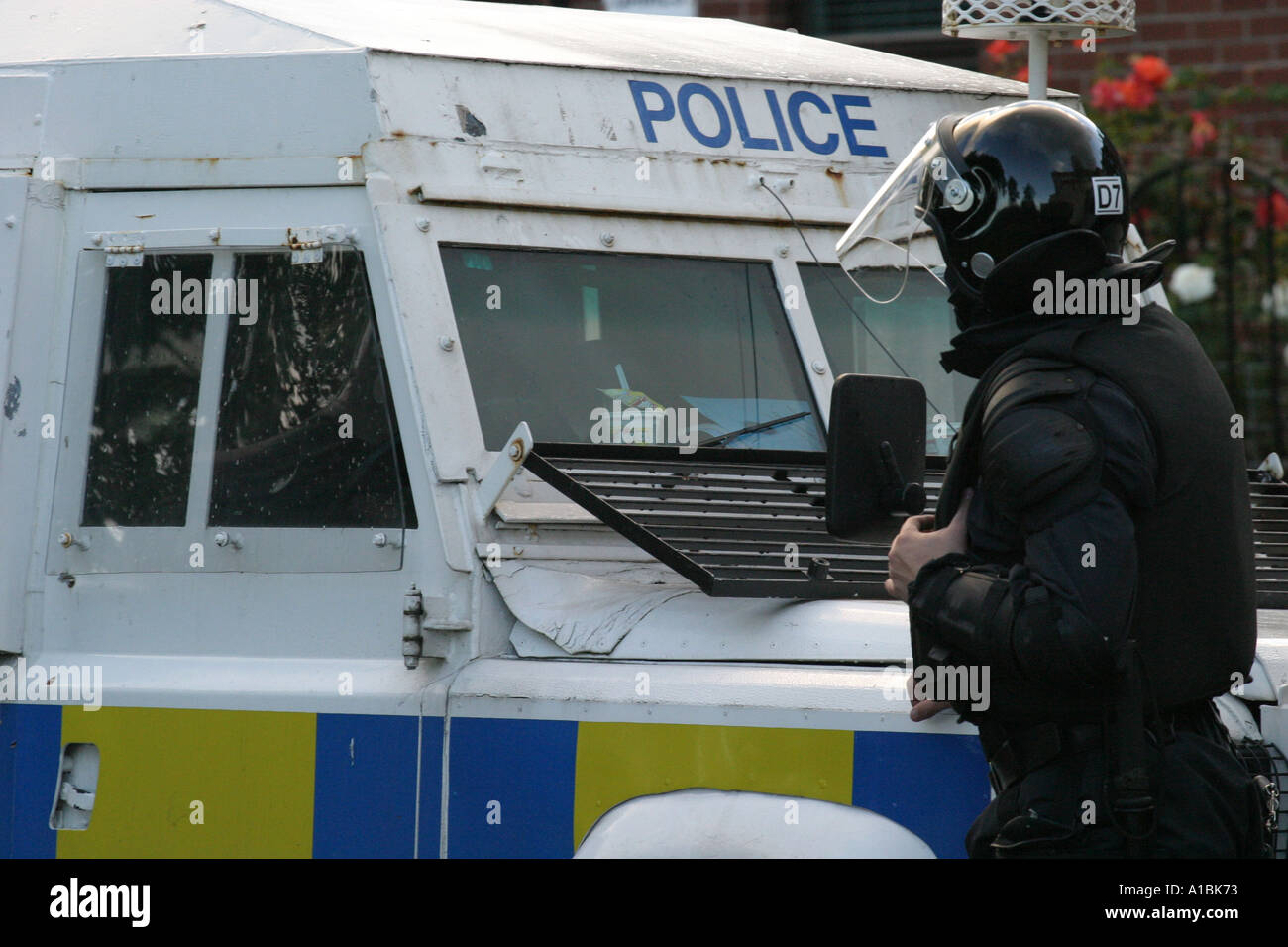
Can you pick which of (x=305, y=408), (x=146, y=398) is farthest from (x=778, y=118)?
(x=146, y=398)

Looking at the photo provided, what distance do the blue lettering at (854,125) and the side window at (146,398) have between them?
1.41 m

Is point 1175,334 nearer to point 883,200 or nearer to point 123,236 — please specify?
point 883,200

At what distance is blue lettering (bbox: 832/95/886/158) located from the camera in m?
4.16

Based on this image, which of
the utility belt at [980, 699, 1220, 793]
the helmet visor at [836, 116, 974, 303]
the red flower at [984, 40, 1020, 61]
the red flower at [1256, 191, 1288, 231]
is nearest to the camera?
the utility belt at [980, 699, 1220, 793]

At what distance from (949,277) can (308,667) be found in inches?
56.9

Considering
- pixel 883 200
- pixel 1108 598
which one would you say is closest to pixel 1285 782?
pixel 1108 598

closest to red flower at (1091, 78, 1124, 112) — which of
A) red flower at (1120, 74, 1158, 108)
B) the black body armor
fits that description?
red flower at (1120, 74, 1158, 108)

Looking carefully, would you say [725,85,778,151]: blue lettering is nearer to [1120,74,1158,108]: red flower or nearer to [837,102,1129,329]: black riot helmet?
[837,102,1129,329]: black riot helmet

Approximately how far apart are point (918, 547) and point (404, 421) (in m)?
1.13

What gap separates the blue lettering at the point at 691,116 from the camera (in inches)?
156

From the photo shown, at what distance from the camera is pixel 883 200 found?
10.8ft

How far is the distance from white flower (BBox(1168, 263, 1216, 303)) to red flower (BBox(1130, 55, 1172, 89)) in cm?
81

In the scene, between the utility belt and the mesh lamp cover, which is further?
the mesh lamp cover
